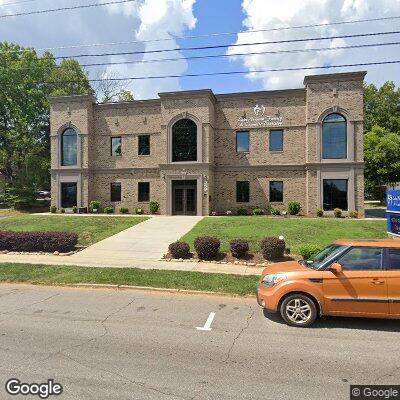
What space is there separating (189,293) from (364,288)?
4.28 meters

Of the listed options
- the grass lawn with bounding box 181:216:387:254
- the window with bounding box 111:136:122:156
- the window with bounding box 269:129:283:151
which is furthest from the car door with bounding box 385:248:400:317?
the window with bounding box 111:136:122:156

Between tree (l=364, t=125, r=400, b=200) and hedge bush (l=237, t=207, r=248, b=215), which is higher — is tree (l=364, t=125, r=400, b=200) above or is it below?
above

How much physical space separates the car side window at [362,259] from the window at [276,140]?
21.6m

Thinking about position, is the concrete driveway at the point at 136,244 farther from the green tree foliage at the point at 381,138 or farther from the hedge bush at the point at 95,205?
the green tree foliage at the point at 381,138

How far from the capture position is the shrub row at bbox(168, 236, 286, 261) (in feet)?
42.4

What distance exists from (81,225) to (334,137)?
18.7 m

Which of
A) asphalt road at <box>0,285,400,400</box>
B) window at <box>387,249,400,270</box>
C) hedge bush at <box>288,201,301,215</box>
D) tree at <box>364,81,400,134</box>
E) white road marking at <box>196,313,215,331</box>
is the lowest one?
white road marking at <box>196,313,215,331</box>

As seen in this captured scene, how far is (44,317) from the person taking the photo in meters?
7.14

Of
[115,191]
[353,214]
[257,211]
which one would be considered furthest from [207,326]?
[115,191]

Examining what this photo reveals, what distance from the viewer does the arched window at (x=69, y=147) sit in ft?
99.8

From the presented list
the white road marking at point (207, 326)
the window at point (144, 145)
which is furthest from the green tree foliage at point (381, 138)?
the white road marking at point (207, 326)

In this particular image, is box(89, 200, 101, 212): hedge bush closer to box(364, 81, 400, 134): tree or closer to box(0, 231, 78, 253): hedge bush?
box(0, 231, 78, 253): hedge bush

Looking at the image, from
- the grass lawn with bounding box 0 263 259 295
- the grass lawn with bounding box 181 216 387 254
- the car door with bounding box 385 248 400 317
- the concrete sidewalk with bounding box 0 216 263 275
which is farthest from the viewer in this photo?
the grass lawn with bounding box 181 216 387 254

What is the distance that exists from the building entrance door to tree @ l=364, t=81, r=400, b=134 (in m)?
33.2
